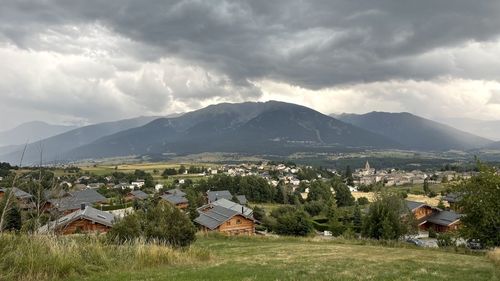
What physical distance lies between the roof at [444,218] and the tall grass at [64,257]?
70.7 meters

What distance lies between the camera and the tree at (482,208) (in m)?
23.3

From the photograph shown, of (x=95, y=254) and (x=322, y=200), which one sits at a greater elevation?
(x=95, y=254)

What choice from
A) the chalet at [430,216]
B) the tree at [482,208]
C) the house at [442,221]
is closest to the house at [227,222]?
the chalet at [430,216]

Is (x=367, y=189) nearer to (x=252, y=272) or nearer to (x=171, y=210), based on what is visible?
(x=171, y=210)

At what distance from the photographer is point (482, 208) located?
76.6ft

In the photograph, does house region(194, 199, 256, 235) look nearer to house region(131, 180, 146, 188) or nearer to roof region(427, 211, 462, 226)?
roof region(427, 211, 462, 226)

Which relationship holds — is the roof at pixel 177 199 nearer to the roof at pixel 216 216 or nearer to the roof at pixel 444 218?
the roof at pixel 216 216

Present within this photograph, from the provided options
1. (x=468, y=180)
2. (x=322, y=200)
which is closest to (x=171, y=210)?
(x=468, y=180)

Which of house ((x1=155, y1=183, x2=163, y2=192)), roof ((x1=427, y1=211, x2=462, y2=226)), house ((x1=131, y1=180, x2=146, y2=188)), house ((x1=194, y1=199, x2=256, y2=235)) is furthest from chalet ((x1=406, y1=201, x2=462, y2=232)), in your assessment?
house ((x1=131, y1=180, x2=146, y2=188))

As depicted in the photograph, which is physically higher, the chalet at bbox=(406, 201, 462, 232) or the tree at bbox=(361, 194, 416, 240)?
the tree at bbox=(361, 194, 416, 240)

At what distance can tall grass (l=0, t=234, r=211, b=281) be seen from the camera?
10.8 meters

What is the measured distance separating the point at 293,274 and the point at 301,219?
50694 millimetres

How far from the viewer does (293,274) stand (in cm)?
1285

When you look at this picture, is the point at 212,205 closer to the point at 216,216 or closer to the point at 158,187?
the point at 216,216
